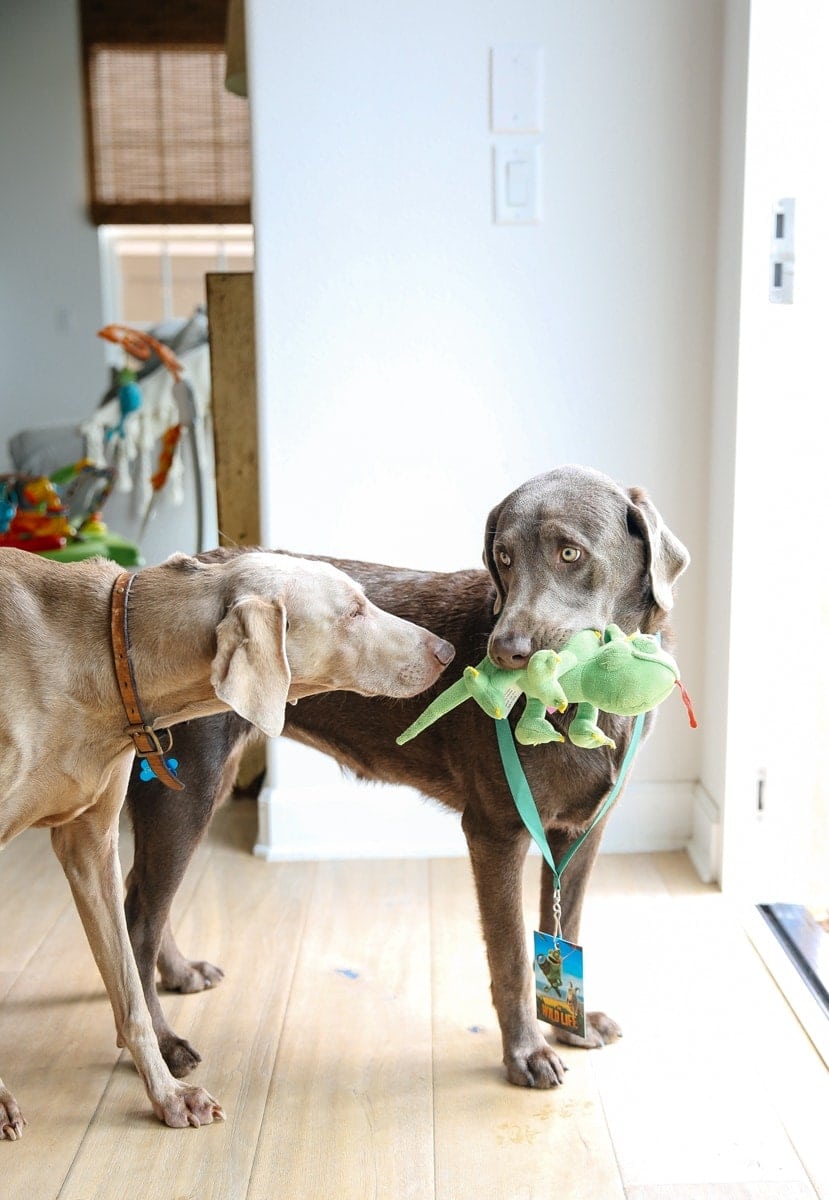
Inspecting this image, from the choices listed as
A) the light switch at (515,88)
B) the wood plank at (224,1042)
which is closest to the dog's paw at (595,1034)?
the wood plank at (224,1042)

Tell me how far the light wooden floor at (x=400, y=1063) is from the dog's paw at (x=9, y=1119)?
2cm

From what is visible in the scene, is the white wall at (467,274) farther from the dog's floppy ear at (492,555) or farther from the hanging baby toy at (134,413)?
the hanging baby toy at (134,413)

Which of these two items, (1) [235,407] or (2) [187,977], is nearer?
(2) [187,977]

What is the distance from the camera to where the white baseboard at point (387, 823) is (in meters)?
2.66

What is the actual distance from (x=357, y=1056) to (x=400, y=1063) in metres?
0.07

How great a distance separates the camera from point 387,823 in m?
2.69

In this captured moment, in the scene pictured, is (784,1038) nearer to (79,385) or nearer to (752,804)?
(752,804)

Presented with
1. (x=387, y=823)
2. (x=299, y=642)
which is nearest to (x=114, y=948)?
(x=299, y=642)

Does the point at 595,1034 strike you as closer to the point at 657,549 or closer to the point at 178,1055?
the point at 178,1055

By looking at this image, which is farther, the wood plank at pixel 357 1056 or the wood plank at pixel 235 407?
the wood plank at pixel 235 407

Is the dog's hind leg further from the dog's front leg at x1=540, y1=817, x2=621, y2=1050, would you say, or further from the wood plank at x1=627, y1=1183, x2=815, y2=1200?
the wood plank at x1=627, y1=1183, x2=815, y2=1200

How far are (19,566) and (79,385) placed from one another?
699 cm

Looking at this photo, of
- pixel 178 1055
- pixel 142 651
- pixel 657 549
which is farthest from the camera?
pixel 178 1055

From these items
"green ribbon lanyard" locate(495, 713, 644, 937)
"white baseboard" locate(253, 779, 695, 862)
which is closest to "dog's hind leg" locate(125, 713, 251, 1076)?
"green ribbon lanyard" locate(495, 713, 644, 937)
